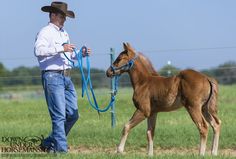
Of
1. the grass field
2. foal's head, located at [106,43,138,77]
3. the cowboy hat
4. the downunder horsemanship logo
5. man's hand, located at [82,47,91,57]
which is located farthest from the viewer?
the grass field

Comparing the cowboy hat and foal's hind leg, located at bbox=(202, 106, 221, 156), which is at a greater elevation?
the cowboy hat

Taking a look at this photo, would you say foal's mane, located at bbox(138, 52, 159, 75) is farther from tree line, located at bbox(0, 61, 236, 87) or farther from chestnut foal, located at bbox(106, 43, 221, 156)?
tree line, located at bbox(0, 61, 236, 87)

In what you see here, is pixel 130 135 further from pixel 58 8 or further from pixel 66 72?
pixel 58 8

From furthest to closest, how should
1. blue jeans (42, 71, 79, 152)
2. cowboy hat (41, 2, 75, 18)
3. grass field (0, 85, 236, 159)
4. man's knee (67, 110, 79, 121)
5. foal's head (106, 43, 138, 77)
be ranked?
grass field (0, 85, 236, 159) → foal's head (106, 43, 138, 77) → man's knee (67, 110, 79, 121) → cowboy hat (41, 2, 75, 18) → blue jeans (42, 71, 79, 152)

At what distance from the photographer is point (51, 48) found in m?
9.64

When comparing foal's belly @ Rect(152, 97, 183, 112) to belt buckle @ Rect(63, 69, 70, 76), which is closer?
belt buckle @ Rect(63, 69, 70, 76)

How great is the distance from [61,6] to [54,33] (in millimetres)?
464

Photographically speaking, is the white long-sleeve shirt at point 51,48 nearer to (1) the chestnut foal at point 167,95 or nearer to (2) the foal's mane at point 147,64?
(1) the chestnut foal at point 167,95

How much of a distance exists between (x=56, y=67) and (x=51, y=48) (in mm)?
369

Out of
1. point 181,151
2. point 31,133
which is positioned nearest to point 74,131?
point 31,133

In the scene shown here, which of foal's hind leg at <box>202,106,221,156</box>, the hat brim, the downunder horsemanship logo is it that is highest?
the hat brim

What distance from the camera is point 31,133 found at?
13.7 metres

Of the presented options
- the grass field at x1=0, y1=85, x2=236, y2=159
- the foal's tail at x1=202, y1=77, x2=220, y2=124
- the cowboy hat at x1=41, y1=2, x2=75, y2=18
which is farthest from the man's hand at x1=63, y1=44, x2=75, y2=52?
the foal's tail at x1=202, y1=77, x2=220, y2=124

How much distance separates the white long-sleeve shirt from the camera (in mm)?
9648
